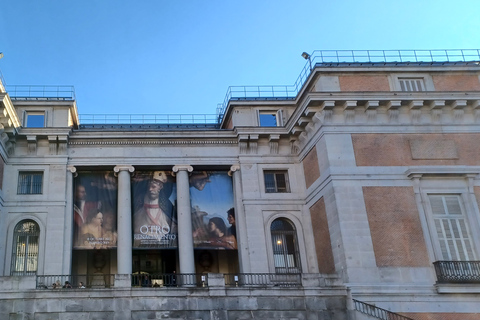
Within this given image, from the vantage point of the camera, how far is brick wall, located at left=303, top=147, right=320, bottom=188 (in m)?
28.2

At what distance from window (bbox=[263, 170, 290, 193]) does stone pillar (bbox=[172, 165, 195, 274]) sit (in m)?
4.05

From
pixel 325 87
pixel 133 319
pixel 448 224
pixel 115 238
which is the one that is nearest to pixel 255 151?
pixel 325 87

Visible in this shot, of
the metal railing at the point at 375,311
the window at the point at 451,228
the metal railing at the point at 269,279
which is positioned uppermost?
the window at the point at 451,228

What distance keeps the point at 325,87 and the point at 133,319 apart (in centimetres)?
1394

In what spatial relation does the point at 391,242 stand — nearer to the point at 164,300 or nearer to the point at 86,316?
the point at 164,300

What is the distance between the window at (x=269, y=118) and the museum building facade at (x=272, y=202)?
82 mm

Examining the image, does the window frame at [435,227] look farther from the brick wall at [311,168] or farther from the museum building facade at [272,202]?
the brick wall at [311,168]

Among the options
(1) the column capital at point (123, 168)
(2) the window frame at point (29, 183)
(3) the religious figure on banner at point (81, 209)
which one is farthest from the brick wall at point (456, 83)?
(2) the window frame at point (29, 183)

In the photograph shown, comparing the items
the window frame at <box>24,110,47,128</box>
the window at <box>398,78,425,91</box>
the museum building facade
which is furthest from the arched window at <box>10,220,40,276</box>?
the window at <box>398,78,425,91</box>

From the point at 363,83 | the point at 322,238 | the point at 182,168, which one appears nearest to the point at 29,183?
the point at 182,168

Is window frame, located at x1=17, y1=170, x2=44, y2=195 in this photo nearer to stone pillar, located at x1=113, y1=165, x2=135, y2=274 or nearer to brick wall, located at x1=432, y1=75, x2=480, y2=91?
stone pillar, located at x1=113, y1=165, x2=135, y2=274

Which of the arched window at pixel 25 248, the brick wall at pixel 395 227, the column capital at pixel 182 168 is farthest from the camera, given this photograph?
the column capital at pixel 182 168

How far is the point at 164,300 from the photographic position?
21.5 meters

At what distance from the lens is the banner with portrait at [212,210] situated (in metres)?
29.2
